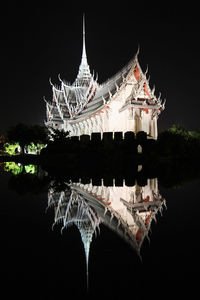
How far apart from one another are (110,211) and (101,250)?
1432mm

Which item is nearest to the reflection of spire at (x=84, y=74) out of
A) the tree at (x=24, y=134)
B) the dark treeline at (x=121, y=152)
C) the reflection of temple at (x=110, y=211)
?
the tree at (x=24, y=134)

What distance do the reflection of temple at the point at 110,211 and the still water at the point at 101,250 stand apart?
0.04 ft

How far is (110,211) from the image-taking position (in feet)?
11.5

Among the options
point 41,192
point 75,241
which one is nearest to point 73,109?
point 41,192

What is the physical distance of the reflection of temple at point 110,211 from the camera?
2547mm

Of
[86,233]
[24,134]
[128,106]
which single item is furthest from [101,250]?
[24,134]

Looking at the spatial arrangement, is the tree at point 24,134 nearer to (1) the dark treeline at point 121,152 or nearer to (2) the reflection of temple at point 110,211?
(1) the dark treeline at point 121,152

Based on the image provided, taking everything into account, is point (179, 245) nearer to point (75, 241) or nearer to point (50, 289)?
point (75, 241)

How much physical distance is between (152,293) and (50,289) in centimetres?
59

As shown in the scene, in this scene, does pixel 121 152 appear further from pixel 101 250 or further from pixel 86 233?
pixel 101 250

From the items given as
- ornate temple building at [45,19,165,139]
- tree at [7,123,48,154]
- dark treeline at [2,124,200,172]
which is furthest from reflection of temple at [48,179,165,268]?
tree at [7,123,48,154]

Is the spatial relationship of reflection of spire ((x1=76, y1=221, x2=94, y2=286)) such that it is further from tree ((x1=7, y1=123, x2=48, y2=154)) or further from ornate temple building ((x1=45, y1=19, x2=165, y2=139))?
tree ((x1=7, y1=123, x2=48, y2=154))

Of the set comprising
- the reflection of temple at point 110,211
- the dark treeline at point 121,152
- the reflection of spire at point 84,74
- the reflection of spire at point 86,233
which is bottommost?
the reflection of spire at point 86,233

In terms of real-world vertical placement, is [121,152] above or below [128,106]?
below
